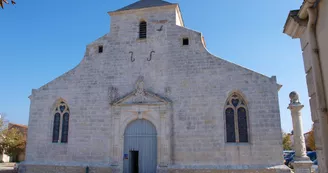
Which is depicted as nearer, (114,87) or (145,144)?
(145,144)

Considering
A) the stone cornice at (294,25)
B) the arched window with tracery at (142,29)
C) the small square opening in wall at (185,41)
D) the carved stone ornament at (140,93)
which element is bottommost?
the stone cornice at (294,25)

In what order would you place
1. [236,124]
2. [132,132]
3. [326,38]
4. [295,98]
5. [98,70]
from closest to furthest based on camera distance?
[326,38] → [295,98] → [236,124] → [132,132] → [98,70]

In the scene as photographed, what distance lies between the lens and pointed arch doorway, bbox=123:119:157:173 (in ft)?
39.8

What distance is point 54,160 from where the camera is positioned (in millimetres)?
12953

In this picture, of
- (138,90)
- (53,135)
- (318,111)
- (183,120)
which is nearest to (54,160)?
(53,135)

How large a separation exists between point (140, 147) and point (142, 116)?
138 centimetres

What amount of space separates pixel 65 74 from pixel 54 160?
4206 mm

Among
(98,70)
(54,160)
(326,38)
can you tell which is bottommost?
(54,160)

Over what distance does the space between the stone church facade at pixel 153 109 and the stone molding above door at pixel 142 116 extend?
4 cm

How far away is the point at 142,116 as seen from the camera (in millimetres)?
12578

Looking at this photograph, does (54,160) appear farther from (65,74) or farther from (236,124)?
(236,124)

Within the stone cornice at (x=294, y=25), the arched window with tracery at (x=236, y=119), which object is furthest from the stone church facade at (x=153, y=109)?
the stone cornice at (x=294, y=25)

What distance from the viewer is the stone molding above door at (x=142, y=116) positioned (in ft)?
39.3

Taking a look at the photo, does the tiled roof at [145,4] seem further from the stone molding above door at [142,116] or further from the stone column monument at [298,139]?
the stone column monument at [298,139]
